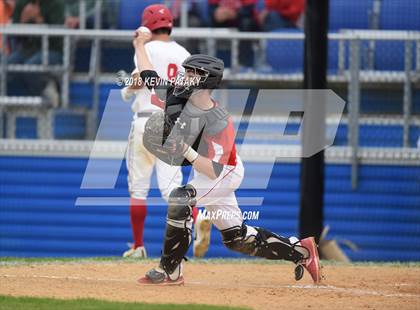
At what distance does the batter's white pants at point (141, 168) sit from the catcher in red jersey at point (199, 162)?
227cm

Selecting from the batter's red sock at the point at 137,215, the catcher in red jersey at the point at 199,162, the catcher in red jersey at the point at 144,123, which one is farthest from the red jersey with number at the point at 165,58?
the catcher in red jersey at the point at 199,162

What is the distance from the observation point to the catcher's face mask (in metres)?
7.38

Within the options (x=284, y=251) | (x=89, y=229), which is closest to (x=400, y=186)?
(x=89, y=229)

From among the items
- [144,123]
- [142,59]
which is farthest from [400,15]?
[142,59]

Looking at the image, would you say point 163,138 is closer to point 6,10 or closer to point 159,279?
point 159,279

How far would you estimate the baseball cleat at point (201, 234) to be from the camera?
977 centimetres

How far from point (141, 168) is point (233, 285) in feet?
8.12

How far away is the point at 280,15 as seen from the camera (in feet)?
45.3

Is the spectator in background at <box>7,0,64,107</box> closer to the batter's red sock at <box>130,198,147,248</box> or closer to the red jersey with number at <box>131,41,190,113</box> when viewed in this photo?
the batter's red sock at <box>130,198,147,248</box>

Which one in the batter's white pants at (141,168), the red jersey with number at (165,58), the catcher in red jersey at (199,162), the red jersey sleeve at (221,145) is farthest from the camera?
the batter's white pants at (141,168)

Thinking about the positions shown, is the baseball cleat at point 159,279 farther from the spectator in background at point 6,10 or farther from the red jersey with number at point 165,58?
the spectator in background at point 6,10

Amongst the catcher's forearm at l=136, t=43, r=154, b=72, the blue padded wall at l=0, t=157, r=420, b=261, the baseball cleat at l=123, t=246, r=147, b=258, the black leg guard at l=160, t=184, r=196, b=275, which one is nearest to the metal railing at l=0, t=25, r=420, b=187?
the blue padded wall at l=0, t=157, r=420, b=261

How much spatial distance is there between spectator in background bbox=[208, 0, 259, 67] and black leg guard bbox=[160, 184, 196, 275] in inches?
261

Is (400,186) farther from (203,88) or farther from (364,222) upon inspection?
(203,88)
